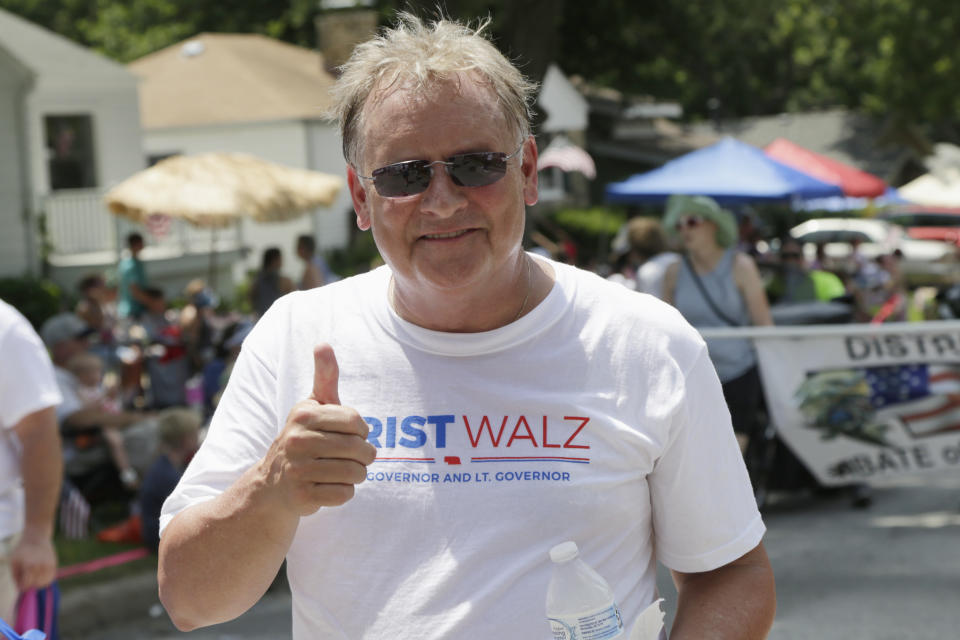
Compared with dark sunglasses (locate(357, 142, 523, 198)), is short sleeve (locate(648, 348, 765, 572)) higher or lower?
lower

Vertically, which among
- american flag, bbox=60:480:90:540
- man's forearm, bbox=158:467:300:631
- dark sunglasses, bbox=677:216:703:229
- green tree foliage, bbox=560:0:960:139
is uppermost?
green tree foliage, bbox=560:0:960:139

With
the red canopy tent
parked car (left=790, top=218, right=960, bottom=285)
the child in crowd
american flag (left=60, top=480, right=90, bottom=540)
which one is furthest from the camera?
parked car (left=790, top=218, right=960, bottom=285)

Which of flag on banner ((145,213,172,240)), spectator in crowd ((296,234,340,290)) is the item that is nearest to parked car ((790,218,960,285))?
spectator in crowd ((296,234,340,290))

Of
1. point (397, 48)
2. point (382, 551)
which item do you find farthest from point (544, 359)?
point (397, 48)

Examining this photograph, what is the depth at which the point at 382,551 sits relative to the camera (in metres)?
1.99

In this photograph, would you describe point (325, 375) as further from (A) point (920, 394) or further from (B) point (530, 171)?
(A) point (920, 394)

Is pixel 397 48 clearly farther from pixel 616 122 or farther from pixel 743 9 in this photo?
pixel 616 122

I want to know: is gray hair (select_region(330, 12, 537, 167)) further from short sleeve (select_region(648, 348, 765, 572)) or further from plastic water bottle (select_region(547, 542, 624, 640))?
plastic water bottle (select_region(547, 542, 624, 640))

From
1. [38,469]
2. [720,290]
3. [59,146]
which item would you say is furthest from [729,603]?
[59,146]

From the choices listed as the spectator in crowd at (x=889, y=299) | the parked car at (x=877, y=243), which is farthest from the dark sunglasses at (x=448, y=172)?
the parked car at (x=877, y=243)

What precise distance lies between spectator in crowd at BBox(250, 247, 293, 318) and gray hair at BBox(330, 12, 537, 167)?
35.1 ft

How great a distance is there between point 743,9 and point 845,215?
13.3 meters

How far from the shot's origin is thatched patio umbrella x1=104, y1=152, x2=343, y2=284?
11.9 m

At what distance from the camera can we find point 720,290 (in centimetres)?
709
